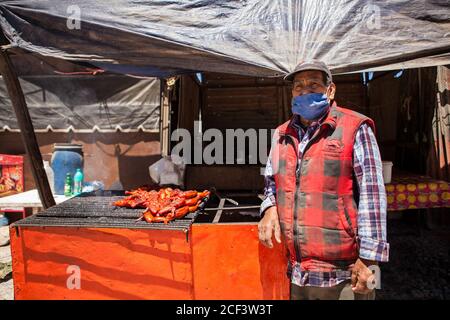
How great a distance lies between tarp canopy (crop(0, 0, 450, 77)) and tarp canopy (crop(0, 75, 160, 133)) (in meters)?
3.61

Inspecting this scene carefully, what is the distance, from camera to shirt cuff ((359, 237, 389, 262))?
1918 mm

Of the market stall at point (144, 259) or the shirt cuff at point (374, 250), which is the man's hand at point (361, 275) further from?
the market stall at point (144, 259)

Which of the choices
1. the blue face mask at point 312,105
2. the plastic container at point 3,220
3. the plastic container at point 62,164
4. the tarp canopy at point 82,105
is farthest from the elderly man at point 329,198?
the plastic container at point 3,220

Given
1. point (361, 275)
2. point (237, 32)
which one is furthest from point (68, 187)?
point (361, 275)

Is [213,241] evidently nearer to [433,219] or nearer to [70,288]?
[70,288]

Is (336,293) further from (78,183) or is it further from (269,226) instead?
(78,183)

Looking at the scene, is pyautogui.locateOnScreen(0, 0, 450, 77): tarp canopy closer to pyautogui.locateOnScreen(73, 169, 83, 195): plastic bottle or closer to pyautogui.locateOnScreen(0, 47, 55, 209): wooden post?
pyautogui.locateOnScreen(0, 47, 55, 209): wooden post

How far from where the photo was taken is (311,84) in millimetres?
2246

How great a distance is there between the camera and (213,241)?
2.97 m

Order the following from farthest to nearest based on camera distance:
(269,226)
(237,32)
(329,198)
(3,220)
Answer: (3,220) → (237,32) → (269,226) → (329,198)

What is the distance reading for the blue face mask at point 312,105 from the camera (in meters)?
2.19

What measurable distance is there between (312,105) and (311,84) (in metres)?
0.18

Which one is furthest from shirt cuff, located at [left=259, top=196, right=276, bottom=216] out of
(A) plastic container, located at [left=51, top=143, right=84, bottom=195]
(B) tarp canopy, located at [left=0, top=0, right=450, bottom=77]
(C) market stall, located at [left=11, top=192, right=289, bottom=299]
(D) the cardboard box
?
(D) the cardboard box
